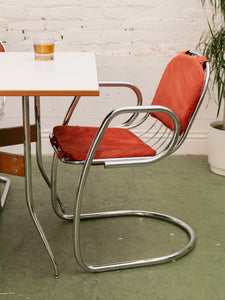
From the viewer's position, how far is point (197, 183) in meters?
2.63

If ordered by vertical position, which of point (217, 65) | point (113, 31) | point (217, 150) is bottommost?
point (217, 150)

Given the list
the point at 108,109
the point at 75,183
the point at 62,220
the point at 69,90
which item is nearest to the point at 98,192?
the point at 75,183

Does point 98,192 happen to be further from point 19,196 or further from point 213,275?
point 213,275

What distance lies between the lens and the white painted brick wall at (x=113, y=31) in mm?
2787

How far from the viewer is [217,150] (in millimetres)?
2713

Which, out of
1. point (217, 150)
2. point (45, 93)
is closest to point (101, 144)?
point (45, 93)

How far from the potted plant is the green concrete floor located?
112 millimetres

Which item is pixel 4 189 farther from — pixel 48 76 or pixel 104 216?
pixel 48 76

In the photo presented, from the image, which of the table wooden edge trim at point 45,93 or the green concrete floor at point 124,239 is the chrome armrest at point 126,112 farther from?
the green concrete floor at point 124,239

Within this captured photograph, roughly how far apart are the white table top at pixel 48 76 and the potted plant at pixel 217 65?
2.98 ft

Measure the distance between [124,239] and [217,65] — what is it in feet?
3.96

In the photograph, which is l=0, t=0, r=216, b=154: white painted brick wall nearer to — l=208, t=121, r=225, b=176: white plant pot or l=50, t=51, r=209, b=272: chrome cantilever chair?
l=208, t=121, r=225, b=176: white plant pot

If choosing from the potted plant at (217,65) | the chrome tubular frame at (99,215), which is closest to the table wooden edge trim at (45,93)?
the chrome tubular frame at (99,215)

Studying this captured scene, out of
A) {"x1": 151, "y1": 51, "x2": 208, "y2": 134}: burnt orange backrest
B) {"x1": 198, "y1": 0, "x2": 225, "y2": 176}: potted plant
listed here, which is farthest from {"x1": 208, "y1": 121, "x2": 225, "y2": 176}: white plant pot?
{"x1": 151, "y1": 51, "x2": 208, "y2": 134}: burnt orange backrest
